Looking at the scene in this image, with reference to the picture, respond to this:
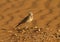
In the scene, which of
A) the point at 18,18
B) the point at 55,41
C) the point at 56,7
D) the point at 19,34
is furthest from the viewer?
the point at 56,7

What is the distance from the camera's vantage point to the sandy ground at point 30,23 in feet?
25.7

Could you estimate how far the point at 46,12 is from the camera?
39.0 feet

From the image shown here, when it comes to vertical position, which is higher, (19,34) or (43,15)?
(43,15)

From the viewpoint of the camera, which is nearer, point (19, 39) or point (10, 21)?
point (19, 39)

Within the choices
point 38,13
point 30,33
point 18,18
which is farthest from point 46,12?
point 30,33

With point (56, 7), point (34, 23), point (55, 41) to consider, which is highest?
point (56, 7)

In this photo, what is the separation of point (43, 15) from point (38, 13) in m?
0.30

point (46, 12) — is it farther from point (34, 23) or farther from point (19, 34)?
point (19, 34)

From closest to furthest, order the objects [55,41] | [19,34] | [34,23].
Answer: [55,41]
[19,34]
[34,23]

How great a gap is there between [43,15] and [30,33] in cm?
356

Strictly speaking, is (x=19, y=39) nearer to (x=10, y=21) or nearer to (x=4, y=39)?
(x=4, y=39)

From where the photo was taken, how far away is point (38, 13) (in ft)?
38.7

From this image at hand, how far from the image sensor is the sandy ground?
7.82m

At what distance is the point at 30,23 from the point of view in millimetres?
10672
